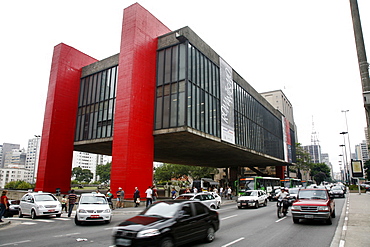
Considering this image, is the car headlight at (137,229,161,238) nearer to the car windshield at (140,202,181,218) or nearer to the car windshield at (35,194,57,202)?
the car windshield at (140,202,181,218)

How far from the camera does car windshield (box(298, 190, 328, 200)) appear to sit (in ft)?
41.8

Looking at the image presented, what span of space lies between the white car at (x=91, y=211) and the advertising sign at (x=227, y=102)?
18.7 metres

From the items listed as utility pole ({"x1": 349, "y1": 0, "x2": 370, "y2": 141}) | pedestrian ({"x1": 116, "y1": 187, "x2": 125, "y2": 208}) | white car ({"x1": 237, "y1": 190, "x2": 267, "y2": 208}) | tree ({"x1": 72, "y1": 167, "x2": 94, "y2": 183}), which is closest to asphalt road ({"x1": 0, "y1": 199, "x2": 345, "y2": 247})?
utility pole ({"x1": 349, "y1": 0, "x2": 370, "y2": 141})

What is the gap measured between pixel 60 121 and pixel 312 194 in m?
29.2

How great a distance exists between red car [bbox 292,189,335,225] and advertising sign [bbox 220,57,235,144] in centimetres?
1743

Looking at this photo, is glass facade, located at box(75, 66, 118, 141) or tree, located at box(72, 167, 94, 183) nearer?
glass facade, located at box(75, 66, 118, 141)

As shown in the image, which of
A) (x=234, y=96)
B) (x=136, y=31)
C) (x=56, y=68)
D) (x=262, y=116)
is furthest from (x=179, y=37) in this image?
(x=262, y=116)

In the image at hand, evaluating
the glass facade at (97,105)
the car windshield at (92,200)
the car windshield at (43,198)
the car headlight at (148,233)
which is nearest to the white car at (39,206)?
the car windshield at (43,198)

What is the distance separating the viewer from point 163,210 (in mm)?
7707

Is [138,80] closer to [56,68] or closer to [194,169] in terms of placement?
[56,68]

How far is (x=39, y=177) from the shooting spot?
29.8 meters

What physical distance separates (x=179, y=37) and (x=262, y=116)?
27.2 meters

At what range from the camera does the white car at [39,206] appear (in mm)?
15750

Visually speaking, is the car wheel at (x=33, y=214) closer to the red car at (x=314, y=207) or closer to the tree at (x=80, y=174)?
the red car at (x=314, y=207)
